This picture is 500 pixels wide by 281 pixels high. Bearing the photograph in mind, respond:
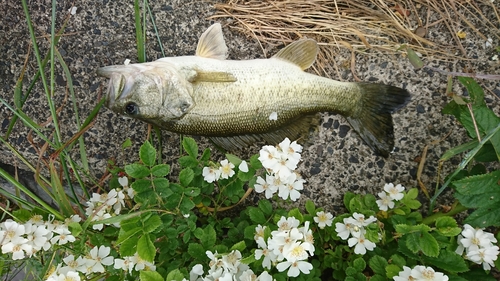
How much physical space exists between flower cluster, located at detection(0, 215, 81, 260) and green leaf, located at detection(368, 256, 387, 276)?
1.33 meters

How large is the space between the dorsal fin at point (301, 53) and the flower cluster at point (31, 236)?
147cm

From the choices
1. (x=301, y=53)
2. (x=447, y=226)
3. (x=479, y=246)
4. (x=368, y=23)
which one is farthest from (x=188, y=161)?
(x=368, y=23)

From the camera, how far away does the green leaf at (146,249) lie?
1650 mm

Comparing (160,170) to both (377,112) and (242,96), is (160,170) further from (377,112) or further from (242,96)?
(377,112)

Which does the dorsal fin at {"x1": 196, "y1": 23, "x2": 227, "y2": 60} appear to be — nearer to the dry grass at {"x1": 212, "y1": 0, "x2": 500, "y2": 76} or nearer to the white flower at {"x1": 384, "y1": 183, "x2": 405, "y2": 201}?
the dry grass at {"x1": 212, "y1": 0, "x2": 500, "y2": 76}

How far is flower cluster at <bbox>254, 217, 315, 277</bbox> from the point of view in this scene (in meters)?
1.60

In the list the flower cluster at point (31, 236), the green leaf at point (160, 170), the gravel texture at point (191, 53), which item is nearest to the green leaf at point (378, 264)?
the gravel texture at point (191, 53)

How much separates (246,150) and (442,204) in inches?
49.4

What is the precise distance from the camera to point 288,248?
5.27 feet

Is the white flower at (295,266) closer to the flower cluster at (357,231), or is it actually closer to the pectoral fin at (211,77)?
the flower cluster at (357,231)

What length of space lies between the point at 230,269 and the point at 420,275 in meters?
0.76

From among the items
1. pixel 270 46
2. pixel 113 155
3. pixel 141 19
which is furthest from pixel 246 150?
pixel 141 19

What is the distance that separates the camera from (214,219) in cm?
241

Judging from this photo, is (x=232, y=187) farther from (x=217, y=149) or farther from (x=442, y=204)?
(x=442, y=204)
